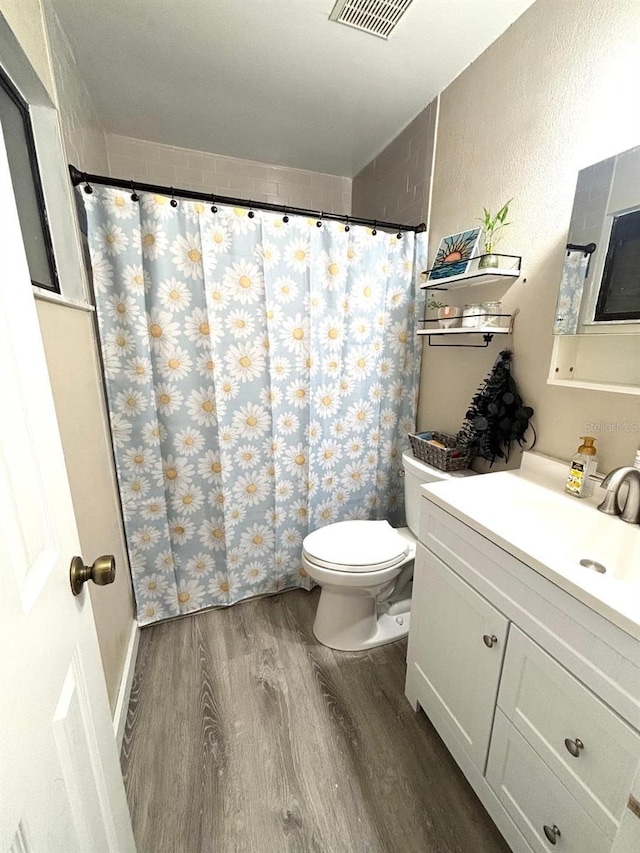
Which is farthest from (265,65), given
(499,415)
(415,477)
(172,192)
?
(415,477)

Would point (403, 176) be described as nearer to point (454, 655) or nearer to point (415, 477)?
point (415, 477)

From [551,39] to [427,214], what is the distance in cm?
67

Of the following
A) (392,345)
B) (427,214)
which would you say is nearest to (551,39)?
(427,214)

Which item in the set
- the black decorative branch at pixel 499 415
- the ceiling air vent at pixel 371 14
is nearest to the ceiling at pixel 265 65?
the ceiling air vent at pixel 371 14

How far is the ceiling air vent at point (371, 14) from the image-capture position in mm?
1148

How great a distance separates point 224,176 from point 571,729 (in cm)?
271

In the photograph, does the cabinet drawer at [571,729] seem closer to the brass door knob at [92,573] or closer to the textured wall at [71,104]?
the brass door knob at [92,573]

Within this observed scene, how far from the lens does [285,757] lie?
1171 mm

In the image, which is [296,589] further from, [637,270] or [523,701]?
[637,270]

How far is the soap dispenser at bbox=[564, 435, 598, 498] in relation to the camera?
44.2 inches

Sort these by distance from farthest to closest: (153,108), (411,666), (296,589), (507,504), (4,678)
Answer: (296,589), (153,108), (411,666), (507,504), (4,678)

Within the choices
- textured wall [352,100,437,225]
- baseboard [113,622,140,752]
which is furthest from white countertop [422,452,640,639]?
textured wall [352,100,437,225]

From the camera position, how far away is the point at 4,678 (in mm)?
385

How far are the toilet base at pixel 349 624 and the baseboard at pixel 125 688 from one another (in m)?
0.76
